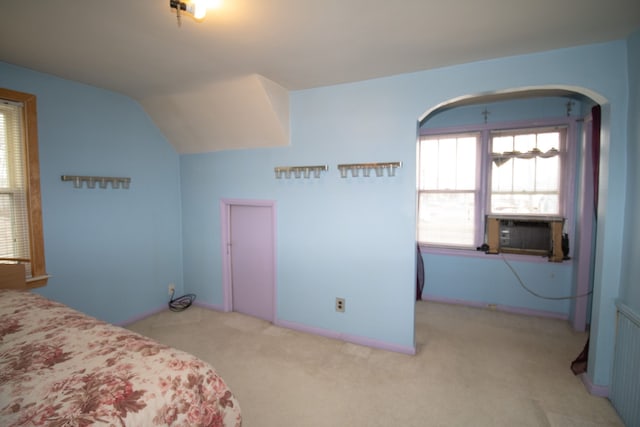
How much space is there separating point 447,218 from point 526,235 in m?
0.88

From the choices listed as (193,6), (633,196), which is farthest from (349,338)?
(193,6)

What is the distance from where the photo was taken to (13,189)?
2453mm

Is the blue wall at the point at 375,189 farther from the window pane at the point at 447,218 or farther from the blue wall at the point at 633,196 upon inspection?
the window pane at the point at 447,218

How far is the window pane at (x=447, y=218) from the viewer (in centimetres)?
377

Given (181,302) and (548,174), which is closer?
(548,174)

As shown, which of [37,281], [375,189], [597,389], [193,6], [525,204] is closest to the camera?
[193,6]

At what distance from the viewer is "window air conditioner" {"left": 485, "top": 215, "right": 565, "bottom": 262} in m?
3.33

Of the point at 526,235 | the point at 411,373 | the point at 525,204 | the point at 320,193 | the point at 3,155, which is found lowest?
the point at 411,373

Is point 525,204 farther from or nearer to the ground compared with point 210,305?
farther from the ground

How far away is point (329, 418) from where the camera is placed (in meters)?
1.93

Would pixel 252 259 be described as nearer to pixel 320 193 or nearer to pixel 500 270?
pixel 320 193

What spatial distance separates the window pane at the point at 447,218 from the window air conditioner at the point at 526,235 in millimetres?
229

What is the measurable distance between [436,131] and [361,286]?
2310 millimetres

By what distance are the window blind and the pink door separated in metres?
1.81
